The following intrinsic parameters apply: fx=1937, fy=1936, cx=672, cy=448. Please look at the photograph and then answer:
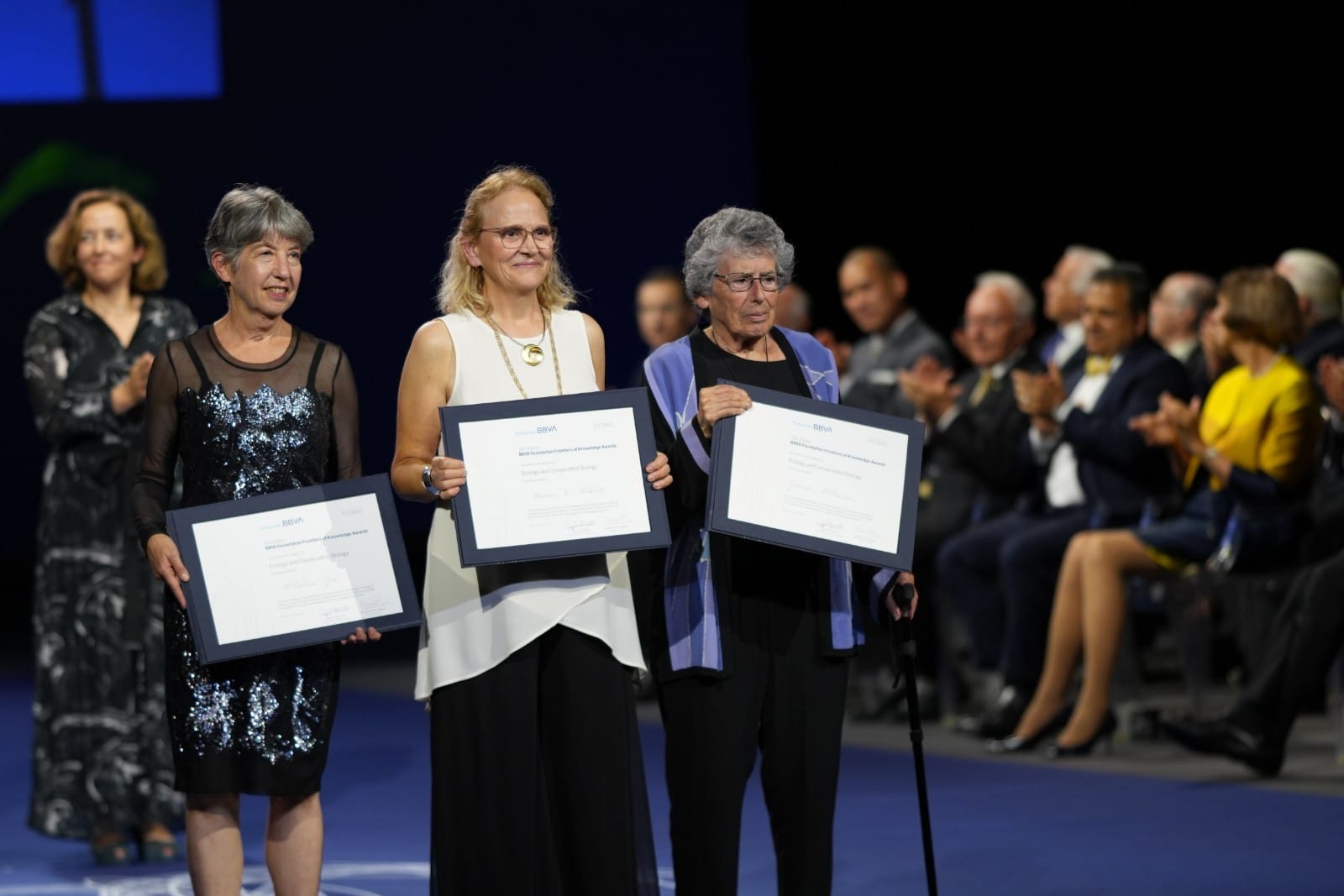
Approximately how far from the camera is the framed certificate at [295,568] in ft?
10.9

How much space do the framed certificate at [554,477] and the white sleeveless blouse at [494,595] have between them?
140mm

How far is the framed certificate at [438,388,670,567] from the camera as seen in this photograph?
318 centimetres

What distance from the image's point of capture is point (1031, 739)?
20.8ft

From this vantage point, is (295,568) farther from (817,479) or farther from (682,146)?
(682,146)

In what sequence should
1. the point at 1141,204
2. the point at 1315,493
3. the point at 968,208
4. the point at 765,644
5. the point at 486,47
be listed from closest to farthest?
1. the point at 765,644
2. the point at 1315,493
3. the point at 1141,204
4. the point at 968,208
5. the point at 486,47

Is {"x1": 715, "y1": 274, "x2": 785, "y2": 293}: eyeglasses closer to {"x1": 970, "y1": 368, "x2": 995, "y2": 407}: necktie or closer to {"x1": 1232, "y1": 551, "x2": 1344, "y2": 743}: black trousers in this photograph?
{"x1": 1232, "y1": 551, "x2": 1344, "y2": 743}: black trousers

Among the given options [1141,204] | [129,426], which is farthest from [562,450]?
[1141,204]

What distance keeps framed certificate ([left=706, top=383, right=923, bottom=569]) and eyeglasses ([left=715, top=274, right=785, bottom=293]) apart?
8.1 inches

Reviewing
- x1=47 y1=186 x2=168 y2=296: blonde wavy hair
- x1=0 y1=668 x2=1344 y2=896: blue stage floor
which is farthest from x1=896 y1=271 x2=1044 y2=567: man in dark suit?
x1=47 y1=186 x2=168 y2=296: blonde wavy hair

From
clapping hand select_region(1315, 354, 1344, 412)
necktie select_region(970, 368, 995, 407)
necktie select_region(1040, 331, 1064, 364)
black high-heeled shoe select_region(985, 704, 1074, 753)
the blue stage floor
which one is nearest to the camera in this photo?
the blue stage floor

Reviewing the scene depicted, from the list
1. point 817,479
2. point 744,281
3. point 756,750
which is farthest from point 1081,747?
point 744,281

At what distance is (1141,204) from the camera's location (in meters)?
9.79

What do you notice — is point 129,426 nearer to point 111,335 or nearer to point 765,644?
point 111,335

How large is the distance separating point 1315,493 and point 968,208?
14.4 feet
